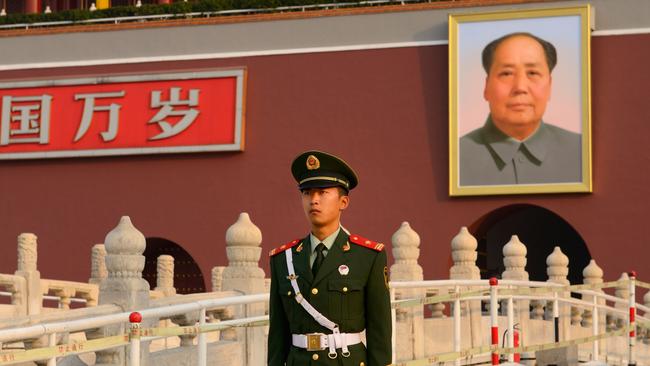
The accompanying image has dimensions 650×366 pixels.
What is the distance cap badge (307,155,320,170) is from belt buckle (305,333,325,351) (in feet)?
2.56

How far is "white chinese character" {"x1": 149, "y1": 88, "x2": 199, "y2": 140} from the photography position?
26.5 meters

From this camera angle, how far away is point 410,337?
48.9 ft

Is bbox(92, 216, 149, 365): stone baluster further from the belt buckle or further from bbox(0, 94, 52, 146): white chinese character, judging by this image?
bbox(0, 94, 52, 146): white chinese character

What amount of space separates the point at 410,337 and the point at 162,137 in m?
12.8

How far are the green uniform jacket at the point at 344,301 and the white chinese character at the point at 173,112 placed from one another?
67.8 ft

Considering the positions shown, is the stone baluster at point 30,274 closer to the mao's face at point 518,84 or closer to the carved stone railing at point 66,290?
the carved stone railing at point 66,290

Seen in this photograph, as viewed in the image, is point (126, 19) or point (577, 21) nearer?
point (577, 21)

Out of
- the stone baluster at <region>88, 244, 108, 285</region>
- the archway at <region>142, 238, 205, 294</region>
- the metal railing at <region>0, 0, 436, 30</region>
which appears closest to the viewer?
the stone baluster at <region>88, 244, 108, 285</region>

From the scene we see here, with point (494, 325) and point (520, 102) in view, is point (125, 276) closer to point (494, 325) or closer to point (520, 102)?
point (494, 325)

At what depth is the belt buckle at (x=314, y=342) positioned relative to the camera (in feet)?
19.4

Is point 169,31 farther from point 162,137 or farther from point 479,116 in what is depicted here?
point 479,116

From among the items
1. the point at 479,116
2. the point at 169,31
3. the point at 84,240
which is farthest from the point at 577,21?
the point at 84,240

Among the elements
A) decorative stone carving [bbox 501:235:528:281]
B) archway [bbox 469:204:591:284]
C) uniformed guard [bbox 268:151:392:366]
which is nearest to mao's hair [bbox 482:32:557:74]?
decorative stone carving [bbox 501:235:528:281]

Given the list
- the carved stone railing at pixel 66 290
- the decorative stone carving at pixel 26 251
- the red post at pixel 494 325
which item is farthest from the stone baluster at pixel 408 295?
the decorative stone carving at pixel 26 251
